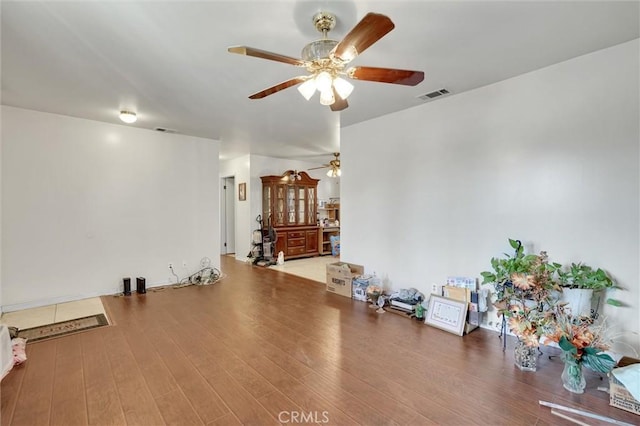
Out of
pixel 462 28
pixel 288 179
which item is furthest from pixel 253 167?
pixel 462 28

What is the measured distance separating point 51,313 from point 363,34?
497cm

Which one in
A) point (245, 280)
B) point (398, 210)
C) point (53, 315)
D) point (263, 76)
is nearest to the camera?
point (263, 76)

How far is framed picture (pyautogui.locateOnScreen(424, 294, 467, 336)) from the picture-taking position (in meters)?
3.26

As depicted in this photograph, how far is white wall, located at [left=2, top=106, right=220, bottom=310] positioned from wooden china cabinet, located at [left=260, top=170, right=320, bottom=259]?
1892 millimetres

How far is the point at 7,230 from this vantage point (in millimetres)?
3973

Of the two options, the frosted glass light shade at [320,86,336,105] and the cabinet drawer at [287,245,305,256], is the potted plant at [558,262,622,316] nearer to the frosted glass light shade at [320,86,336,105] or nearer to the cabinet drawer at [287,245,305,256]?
the frosted glass light shade at [320,86,336,105]

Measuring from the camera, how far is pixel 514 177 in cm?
321

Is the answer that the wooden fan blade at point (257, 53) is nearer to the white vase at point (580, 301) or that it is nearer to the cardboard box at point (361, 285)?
the white vase at point (580, 301)

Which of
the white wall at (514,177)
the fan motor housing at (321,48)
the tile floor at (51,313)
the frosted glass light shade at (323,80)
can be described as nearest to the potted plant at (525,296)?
the white wall at (514,177)

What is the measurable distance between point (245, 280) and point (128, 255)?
200 centimetres

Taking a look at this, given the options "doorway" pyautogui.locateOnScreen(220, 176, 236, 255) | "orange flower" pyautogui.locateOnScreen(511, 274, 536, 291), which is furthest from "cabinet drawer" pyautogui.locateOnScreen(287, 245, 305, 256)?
"orange flower" pyautogui.locateOnScreen(511, 274, 536, 291)

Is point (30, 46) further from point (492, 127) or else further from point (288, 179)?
point (288, 179)

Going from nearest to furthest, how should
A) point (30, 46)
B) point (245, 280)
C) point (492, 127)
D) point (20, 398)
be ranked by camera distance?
point (20, 398)
point (30, 46)
point (492, 127)
point (245, 280)

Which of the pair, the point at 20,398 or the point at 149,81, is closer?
the point at 20,398
